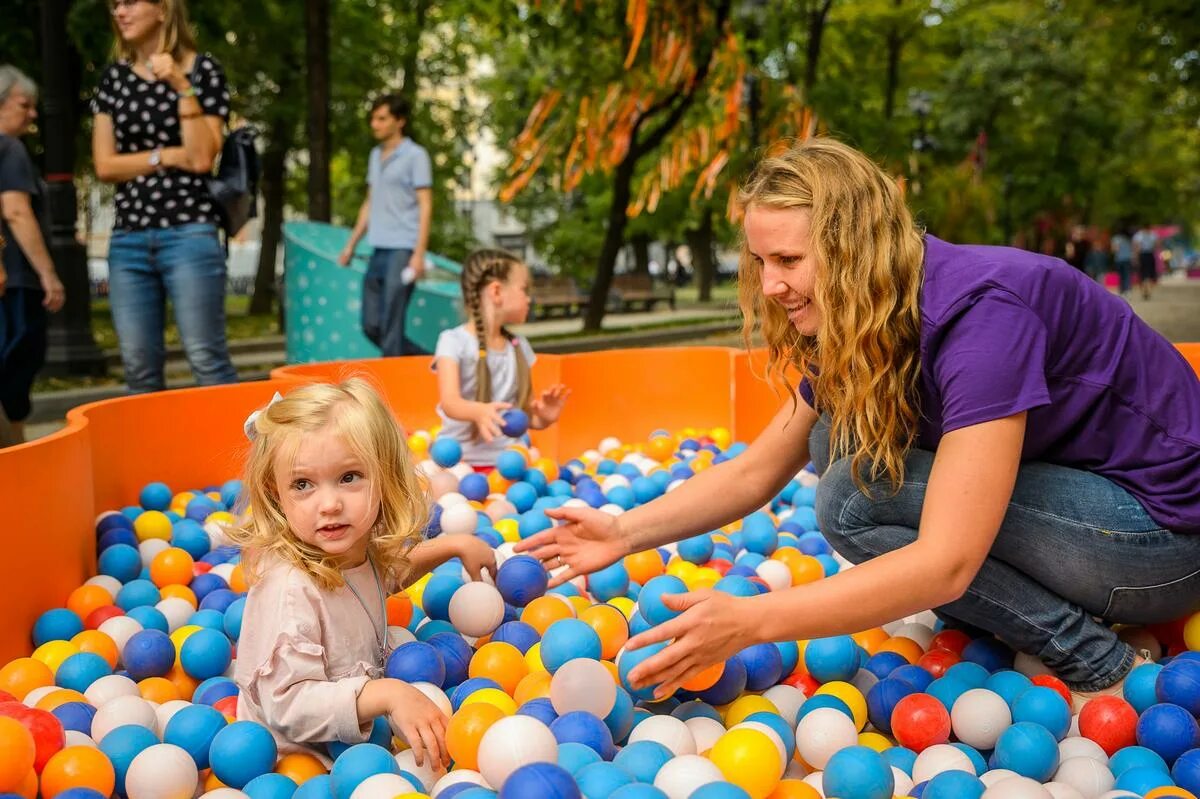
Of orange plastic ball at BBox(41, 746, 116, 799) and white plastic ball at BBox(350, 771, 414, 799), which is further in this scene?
orange plastic ball at BBox(41, 746, 116, 799)

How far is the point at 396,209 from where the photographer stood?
6.70 metres

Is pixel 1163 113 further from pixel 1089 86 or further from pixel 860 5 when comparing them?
pixel 860 5

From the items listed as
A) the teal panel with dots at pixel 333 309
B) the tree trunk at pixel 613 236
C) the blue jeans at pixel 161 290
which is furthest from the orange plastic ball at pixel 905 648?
the tree trunk at pixel 613 236

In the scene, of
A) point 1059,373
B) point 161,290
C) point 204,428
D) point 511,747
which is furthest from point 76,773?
point 161,290

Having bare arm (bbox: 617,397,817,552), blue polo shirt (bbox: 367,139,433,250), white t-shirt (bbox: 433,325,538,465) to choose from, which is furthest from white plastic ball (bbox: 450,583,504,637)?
blue polo shirt (bbox: 367,139,433,250)

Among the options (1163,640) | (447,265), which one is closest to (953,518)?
(1163,640)

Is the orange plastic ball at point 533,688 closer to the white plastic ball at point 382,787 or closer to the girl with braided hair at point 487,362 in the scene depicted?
the white plastic ball at point 382,787

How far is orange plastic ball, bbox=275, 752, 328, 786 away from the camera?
87.7 inches

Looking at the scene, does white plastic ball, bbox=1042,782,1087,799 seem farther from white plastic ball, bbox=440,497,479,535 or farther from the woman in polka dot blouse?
the woman in polka dot blouse

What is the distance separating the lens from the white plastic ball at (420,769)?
2172mm

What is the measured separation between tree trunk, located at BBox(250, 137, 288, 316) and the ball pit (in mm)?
14462

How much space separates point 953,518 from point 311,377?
11.1ft

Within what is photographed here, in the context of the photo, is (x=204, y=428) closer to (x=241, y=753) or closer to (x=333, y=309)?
(x=241, y=753)

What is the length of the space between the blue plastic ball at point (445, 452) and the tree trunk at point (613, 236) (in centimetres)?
777
